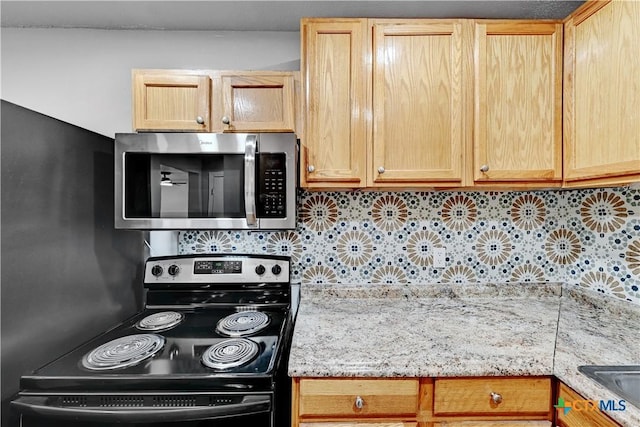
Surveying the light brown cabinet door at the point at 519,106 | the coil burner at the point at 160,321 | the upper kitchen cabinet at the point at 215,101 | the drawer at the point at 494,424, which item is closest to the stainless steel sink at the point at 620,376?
the drawer at the point at 494,424

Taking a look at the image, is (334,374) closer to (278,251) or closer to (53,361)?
(278,251)

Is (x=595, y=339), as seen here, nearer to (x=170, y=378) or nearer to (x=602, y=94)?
(x=602, y=94)

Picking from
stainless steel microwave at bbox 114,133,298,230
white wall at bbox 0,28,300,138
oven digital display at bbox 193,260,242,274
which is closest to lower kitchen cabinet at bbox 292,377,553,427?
stainless steel microwave at bbox 114,133,298,230

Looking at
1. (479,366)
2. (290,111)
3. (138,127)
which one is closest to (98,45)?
(138,127)

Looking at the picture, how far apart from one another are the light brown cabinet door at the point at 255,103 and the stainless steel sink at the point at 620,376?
1330mm

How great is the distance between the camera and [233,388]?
3.32 feet

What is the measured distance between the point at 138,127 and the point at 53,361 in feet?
3.04

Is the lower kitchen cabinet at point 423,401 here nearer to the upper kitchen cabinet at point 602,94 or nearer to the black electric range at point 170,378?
the black electric range at point 170,378

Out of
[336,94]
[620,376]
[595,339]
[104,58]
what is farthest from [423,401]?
[104,58]

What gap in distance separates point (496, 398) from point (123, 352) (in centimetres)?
122

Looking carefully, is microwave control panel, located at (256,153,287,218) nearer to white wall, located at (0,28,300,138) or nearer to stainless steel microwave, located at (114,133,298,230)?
stainless steel microwave, located at (114,133,298,230)

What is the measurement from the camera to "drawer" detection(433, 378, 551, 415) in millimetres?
1071

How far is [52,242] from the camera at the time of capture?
1136 millimetres

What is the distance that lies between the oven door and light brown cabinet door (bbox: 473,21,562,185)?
1.22 metres
